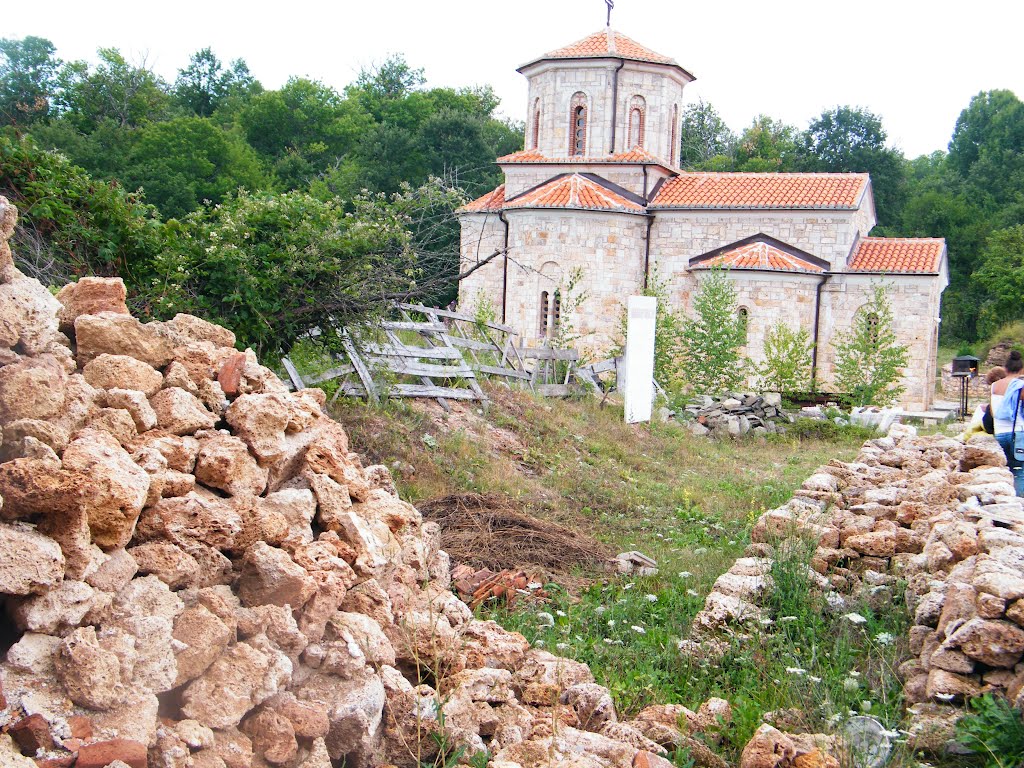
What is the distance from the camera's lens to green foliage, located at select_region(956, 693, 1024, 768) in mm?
3521

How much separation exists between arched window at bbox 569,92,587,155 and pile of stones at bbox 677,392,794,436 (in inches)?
366

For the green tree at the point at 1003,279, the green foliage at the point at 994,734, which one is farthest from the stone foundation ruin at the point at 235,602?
the green tree at the point at 1003,279

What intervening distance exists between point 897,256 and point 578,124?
858 centimetres

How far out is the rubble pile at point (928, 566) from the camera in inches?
157

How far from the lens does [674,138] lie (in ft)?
84.7

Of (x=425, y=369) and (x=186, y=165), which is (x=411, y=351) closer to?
(x=425, y=369)

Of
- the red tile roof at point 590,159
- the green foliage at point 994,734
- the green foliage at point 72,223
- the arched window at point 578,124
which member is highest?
the arched window at point 578,124

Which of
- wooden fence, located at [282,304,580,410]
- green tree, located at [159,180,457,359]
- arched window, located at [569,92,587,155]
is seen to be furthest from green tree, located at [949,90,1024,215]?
green tree, located at [159,180,457,359]

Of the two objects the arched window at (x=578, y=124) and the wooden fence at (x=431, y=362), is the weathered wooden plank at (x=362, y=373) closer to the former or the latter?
the wooden fence at (x=431, y=362)

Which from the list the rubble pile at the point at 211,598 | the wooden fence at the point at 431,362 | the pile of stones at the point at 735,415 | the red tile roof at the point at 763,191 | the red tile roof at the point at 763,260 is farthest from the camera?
the red tile roof at the point at 763,191

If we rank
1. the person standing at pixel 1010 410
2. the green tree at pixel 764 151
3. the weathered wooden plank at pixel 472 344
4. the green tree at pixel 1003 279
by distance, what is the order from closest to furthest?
the person standing at pixel 1010 410
the weathered wooden plank at pixel 472 344
the green tree at pixel 1003 279
the green tree at pixel 764 151

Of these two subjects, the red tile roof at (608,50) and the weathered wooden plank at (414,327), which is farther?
the red tile roof at (608,50)

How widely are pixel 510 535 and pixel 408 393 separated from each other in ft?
11.9

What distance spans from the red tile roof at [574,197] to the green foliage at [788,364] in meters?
4.95
